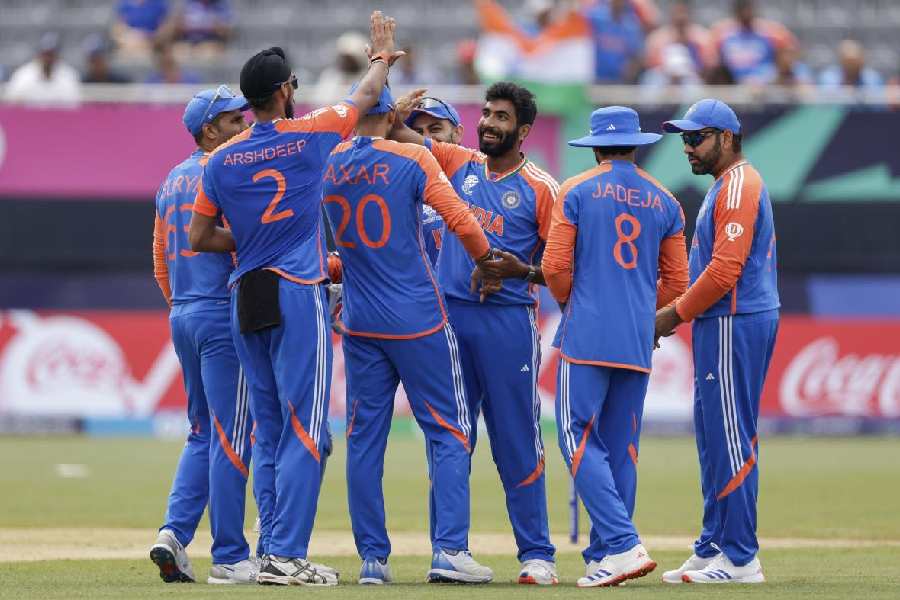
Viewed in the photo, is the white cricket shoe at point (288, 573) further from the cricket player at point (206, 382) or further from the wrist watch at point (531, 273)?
the wrist watch at point (531, 273)

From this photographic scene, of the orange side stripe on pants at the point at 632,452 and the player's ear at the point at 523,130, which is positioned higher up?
the player's ear at the point at 523,130

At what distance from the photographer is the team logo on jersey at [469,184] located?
9898mm

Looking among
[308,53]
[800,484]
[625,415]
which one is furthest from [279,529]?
[308,53]

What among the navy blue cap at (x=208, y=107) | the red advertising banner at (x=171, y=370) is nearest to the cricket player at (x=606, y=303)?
the navy blue cap at (x=208, y=107)

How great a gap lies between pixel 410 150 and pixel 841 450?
467 inches

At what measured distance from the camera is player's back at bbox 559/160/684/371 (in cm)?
929

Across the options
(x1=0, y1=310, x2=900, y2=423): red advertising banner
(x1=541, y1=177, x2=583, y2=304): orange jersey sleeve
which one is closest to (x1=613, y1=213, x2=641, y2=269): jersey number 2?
(x1=541, y1=177, x2=583, y2=304): orange jersey sleeve

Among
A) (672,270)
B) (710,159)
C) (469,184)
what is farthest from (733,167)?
(469,184)

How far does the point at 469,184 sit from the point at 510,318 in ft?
2.72

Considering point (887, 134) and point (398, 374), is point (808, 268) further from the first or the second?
point (398, 374)

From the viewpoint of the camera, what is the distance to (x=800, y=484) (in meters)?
16.5

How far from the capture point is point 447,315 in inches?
380

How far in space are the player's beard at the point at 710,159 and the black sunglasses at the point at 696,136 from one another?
51 mm

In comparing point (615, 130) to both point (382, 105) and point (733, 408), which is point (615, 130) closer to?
point (382, 105)
